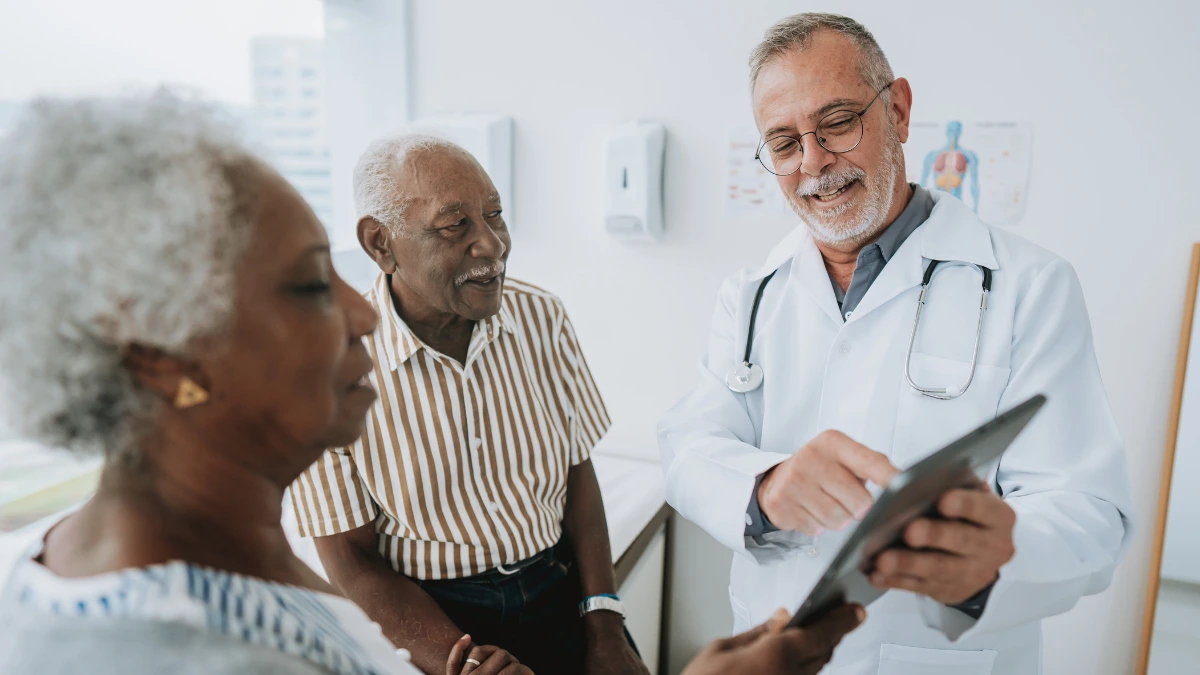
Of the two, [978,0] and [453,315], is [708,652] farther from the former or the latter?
[978,0]

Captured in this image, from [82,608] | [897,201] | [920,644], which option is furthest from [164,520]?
[897,201]

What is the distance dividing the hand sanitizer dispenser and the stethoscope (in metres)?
0.75

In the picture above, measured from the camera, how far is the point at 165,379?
544mm

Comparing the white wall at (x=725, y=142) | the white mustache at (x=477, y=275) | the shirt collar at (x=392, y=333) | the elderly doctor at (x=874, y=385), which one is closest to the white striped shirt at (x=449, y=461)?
the shirt collar at (x=392, y=333)

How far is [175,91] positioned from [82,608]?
1.33ft

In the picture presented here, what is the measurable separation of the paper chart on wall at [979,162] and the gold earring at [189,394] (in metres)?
1.78

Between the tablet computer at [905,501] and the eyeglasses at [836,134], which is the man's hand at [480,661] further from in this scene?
the eyeglasses at [836,134]

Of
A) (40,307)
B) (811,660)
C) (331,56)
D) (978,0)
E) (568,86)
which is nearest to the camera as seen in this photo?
(40,307)

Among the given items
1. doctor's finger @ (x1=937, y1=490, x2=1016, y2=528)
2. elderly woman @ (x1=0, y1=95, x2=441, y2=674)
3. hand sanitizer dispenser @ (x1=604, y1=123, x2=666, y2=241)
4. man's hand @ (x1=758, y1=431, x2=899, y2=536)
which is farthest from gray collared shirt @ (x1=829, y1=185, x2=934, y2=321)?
elderly woman @ (x1=0, y1=95, x2=441, y2=674)

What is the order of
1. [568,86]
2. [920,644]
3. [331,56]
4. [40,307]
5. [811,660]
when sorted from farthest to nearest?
1. [331,56]
2. [568,86]
3. [920,644]
4. [811,660]
5. [40,307]

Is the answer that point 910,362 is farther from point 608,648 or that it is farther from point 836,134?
point 608,648

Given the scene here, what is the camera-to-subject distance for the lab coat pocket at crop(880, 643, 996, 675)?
112 cm

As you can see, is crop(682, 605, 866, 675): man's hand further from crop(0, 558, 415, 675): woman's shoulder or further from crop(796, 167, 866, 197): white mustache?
crop(796, 167, 866, 197): white mustache

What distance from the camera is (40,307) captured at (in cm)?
50
